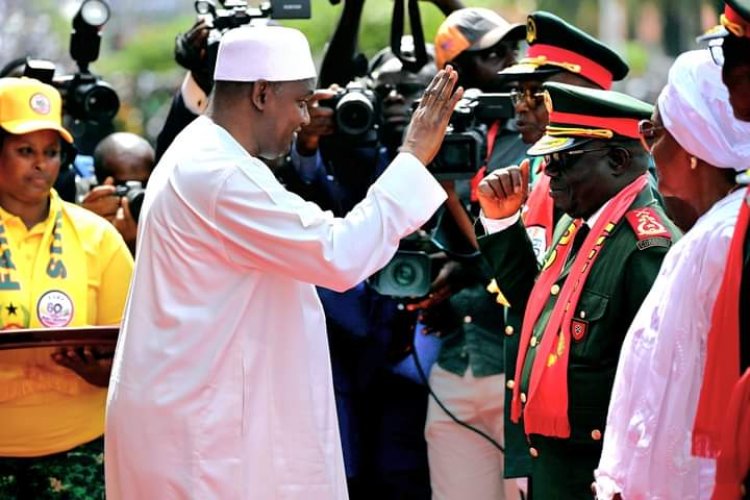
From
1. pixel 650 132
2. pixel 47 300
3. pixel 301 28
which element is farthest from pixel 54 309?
pixel 301 28

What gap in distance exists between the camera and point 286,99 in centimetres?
472

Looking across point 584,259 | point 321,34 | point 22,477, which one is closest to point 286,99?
point 584,259

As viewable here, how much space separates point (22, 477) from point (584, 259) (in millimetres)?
2198

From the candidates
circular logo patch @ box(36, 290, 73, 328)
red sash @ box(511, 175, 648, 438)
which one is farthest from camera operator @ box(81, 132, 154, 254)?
red sash @ box(511, 175, 648, 438)

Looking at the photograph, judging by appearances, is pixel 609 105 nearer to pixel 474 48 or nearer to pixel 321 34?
pixel 474 48

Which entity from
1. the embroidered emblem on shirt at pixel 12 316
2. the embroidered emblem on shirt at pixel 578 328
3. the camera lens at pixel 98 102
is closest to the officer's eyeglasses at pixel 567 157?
the embroidered emblem on shirt at pixel 578 328

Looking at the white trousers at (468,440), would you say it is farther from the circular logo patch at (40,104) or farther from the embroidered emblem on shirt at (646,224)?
the circular logo patch at (40,104)

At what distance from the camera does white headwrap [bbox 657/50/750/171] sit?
376 centimetres

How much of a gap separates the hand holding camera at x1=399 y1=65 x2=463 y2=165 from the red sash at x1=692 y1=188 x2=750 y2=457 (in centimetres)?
119

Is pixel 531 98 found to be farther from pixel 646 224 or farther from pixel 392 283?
pixel 646 224

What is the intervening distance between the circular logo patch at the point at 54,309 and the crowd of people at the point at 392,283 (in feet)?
0.04

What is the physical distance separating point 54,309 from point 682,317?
2767 millimetres

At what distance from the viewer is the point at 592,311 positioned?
16.1 ft

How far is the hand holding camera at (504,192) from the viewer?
210 inches
